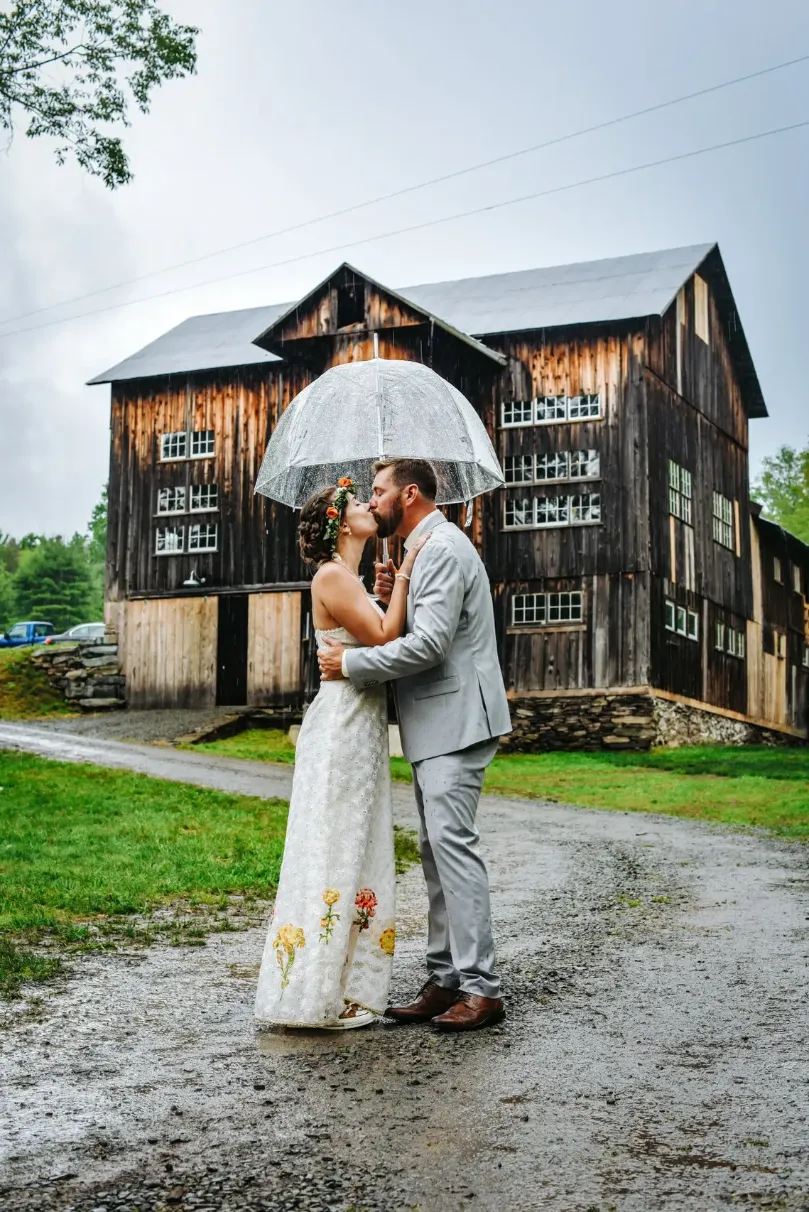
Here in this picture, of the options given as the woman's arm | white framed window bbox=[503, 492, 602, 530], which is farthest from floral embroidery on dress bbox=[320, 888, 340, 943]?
white framed window bbox=[503, 492, 602, 530]

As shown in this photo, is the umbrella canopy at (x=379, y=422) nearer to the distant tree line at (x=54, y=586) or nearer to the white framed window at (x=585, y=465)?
the white framed window at (x=585, y=465)

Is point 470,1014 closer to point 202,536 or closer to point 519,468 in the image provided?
point 519,468

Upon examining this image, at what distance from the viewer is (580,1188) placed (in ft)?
11.5

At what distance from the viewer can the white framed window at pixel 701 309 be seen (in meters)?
31.3

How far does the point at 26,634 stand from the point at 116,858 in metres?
48.4

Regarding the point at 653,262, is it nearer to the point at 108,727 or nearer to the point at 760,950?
the point at 108,727

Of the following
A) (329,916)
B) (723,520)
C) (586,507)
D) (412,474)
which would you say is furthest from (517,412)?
(329,916)

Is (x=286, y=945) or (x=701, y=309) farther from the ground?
(x=701, y=309)

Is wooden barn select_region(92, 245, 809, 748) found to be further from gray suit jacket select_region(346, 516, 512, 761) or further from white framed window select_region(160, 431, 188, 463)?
gray suit jacket select_region(346, 516, 512, 761)

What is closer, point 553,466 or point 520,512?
point 553,466

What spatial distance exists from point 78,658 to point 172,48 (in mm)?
15952

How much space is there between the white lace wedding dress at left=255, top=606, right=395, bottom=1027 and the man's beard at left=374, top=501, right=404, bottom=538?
1.50 ft

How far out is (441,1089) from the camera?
447cm

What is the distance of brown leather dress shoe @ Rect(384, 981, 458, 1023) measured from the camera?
18.4 feet
